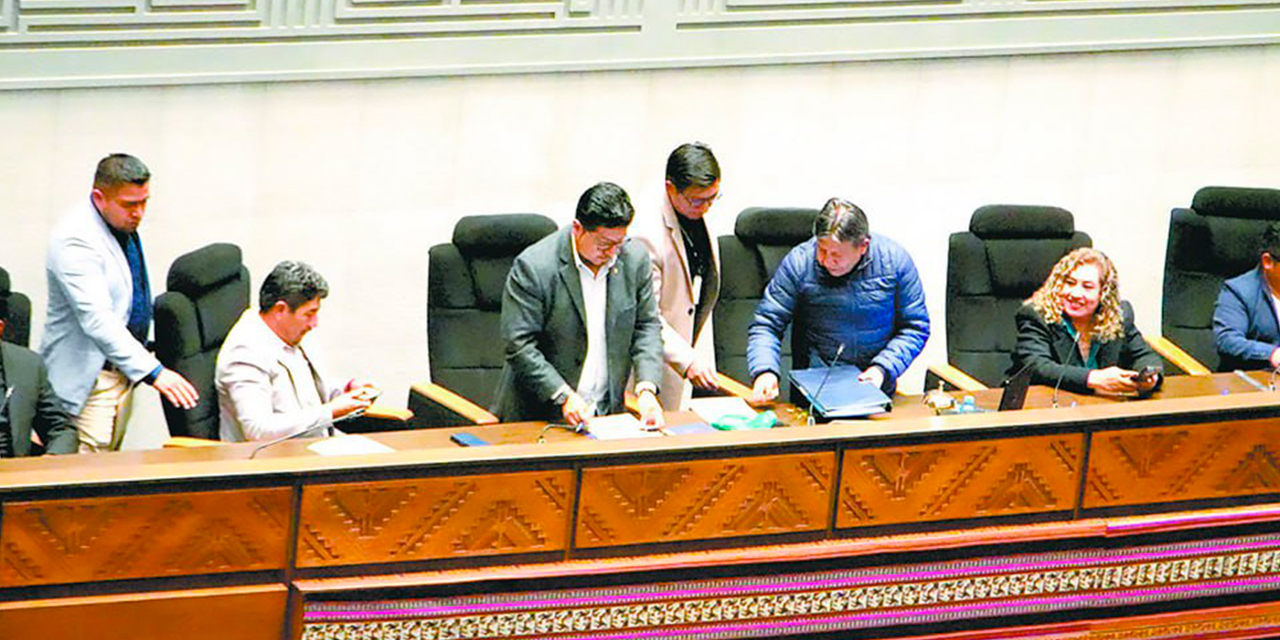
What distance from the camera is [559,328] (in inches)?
194

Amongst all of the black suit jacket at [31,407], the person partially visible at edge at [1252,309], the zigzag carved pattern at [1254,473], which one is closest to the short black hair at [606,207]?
the black suit jacket at [31,407]

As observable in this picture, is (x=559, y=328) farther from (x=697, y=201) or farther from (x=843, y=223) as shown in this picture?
(x=843, y=223)

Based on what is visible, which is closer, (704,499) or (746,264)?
(704,499)

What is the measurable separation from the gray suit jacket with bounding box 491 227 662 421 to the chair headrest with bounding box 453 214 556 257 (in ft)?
1.89

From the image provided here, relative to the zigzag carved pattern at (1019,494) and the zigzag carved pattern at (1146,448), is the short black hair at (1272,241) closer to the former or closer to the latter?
the zigzag carved pattern at (1146,448)

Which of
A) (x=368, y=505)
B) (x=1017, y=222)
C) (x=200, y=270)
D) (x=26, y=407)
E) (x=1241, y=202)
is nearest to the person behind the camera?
(x=368, y=505)

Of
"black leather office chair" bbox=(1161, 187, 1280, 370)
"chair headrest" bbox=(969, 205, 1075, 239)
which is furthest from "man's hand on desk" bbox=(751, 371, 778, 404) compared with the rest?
"black leather office chair" bbox=(1161, 187, 1280, 370)

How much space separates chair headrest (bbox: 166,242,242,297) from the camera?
5051mm

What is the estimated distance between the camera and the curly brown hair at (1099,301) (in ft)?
17.4

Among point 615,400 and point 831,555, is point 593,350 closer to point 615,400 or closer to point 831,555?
point 615,400

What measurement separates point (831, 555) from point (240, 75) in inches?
93.1

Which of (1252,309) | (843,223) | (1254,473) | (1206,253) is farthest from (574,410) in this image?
(1206,253)

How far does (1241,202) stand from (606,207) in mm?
2437

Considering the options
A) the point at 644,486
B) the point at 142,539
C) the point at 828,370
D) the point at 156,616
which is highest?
the point at 828,370
